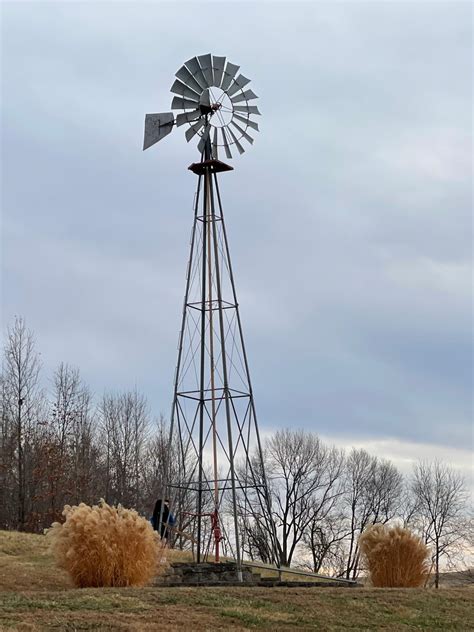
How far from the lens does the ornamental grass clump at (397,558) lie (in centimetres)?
1825

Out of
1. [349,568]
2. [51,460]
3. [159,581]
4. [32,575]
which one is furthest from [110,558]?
[349,568]

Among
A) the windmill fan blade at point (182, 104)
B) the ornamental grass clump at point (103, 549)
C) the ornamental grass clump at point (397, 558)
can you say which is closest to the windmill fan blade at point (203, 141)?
the windmill fan blade at point (182, 104)

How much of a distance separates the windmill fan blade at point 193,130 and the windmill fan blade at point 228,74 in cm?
95

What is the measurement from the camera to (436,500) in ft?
173

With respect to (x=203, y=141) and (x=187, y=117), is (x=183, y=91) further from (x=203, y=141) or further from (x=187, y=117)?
(x=203, y=141)

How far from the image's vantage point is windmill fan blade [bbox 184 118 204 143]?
21.0 metres

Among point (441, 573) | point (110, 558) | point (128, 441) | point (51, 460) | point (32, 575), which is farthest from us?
point (128, 441)

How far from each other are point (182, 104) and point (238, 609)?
12.1 m

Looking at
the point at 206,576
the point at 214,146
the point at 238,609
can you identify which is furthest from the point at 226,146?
the point at 238,609

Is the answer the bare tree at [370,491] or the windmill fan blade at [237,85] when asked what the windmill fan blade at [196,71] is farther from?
the bare tree at [370,491]

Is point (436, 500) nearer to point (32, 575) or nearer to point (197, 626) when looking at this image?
point (32, 575)

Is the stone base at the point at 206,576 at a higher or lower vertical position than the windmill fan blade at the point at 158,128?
lower

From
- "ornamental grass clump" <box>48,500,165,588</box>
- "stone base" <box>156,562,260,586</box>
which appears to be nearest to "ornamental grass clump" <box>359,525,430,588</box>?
"stone base" <box>156,562,260,586</box>

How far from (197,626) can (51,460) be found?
32.4 meters
